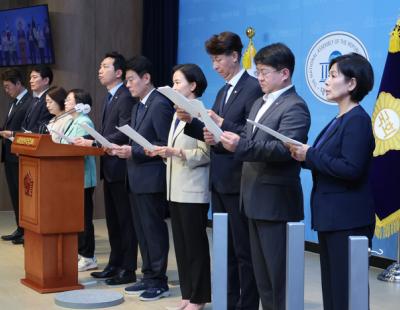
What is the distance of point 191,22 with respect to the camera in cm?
761

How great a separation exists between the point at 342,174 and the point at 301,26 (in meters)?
3.64

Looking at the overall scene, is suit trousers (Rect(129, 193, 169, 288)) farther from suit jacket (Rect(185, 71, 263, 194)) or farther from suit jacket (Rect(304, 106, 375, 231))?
suit jacket (Rect(304, 106, 375, 231))

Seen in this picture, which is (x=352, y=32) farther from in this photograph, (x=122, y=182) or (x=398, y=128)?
(x=122, y=182)

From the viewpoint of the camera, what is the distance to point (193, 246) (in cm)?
376

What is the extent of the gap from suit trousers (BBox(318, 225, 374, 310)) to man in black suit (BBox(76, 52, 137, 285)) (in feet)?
6.81

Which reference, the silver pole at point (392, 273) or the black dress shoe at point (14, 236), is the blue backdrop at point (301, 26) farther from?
the black dress shoe at point (14, 236)

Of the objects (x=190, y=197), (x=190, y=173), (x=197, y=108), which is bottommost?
(x=190, y=197)

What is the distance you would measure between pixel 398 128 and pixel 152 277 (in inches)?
75.0

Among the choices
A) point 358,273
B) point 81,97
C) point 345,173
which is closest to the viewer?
point 358,273

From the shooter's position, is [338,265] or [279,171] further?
[279,171]

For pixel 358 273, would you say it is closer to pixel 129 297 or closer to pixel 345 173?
pixel 345 173

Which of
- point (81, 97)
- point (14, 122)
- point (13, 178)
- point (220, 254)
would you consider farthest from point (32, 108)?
point (220, 254)

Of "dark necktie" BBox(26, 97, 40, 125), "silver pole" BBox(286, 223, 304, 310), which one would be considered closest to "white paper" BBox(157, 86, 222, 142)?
"silver pole" BBox(286, 223, 304, 310)

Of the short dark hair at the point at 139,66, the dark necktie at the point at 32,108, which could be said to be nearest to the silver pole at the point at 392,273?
the short dark hair at the point at 139,66
